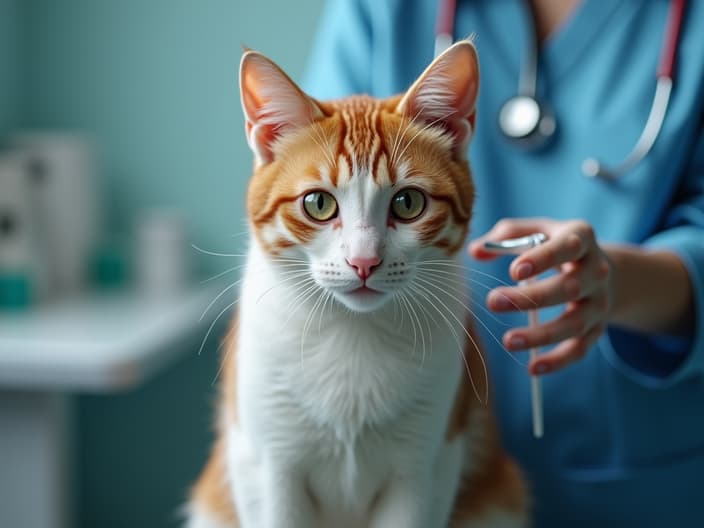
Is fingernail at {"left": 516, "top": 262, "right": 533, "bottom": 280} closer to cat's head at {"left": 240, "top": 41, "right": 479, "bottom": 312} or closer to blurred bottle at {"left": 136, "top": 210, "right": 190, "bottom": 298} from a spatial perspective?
cat's head at {"left": 240, "top": 41, "right": 479, "bottom": 312}

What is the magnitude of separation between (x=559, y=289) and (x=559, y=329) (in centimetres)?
4

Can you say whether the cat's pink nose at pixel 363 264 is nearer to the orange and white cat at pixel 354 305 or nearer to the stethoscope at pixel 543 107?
the orange and white cat at pixel 354 305

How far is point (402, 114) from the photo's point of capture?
670 millimetres

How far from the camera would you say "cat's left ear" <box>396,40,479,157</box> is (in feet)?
2.03

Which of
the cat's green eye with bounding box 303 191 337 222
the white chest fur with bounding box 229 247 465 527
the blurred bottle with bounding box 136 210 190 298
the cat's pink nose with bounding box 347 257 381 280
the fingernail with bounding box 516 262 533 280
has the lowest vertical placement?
the blurred bottle with bounding box 136 210 190 298

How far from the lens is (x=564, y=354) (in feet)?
2.60

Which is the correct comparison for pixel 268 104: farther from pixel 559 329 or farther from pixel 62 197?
pixel 62 197

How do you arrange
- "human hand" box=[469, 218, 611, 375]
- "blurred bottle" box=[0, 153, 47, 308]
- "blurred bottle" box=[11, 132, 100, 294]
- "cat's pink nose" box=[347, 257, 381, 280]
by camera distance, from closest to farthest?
"cat's pink nose" box=[347, 257, 381, 280] < "human hand" box=[469, 218, 611, 375] < "blurred bottle" box=[0, 153, 47, 308] < "blurred bottle" box=[11, 132, 100, 294]

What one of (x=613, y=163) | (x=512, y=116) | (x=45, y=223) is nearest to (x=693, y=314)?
(x=613, y=163)

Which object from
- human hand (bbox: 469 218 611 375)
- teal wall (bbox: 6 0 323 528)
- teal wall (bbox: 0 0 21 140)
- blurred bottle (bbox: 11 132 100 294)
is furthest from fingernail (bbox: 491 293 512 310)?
teal wall (bbox: 0 0 21 140)

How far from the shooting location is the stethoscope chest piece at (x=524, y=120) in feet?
3.08

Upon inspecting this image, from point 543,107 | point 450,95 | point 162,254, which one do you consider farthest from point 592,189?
point 162,254

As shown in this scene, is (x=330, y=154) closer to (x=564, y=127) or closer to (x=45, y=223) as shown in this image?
(x=564, y=127)

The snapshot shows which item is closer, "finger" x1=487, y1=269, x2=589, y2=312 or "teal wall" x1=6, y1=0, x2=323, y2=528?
"finger" x1=487, y1=269, x2=589, y2=312
